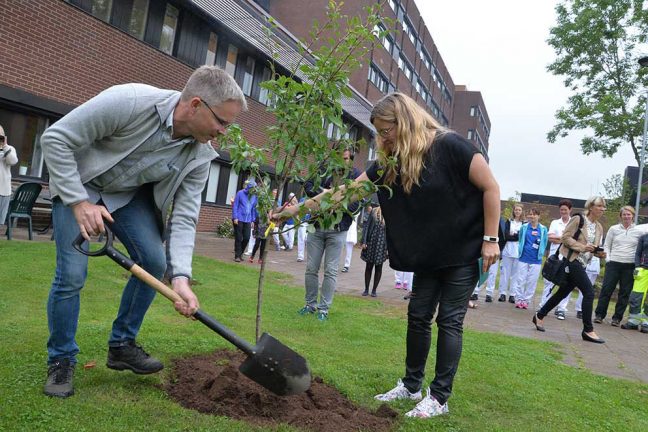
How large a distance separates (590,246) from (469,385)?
13.1 ft

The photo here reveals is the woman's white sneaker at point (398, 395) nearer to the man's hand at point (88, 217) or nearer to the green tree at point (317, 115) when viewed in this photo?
the green tree at point (317, 115)

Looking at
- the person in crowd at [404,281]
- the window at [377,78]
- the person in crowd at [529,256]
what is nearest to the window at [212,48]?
the person in crowd at [404,281]

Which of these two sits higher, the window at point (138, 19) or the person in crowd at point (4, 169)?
the window at point (138, 19)

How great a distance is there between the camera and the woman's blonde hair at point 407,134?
3.25m

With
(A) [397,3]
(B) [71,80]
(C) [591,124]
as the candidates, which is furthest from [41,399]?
(A) [397,3]

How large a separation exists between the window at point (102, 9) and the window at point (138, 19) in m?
0.71

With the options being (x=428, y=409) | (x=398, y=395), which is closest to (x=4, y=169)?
(x=398, y=395)

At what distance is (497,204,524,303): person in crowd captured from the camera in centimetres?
1016

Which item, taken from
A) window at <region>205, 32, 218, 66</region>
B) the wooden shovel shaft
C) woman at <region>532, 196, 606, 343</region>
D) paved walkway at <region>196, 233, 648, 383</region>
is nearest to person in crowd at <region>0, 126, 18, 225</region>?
paved walkway at <region>196, 233, 648, 383</region>

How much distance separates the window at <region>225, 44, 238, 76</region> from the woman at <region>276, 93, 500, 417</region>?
580 inches

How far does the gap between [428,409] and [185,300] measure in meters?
1.62

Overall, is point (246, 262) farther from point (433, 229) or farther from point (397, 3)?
point (397, 3)

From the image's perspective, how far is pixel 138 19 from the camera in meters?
13.1

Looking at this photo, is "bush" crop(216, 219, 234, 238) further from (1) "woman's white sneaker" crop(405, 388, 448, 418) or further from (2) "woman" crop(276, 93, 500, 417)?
(1) "woman's white sneaker" crop(405, 388, 448, 418)
